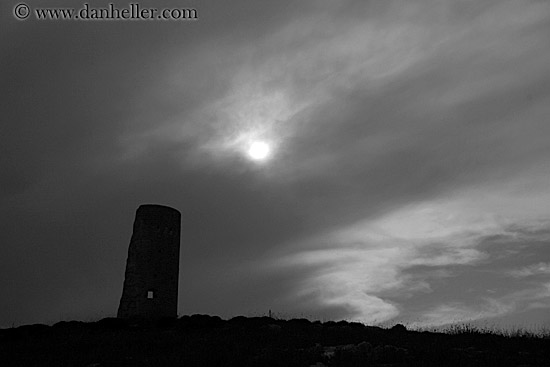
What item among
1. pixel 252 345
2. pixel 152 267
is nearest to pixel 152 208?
pixel 152 267

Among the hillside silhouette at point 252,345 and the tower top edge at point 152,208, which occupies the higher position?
the tower top edge at point 152,208

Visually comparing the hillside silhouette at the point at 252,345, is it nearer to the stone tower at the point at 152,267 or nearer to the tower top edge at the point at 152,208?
the stone tower at the point at 152,267

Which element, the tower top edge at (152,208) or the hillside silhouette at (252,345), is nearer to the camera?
the hillside silhouette at (252,345)

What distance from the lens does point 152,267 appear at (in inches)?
958

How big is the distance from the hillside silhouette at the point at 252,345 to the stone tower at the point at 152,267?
77.0 inches

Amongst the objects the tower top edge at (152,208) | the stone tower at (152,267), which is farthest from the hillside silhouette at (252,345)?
the tower top edge at (152,208)

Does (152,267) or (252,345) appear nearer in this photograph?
(252,345)

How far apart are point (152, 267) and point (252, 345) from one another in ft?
30.3

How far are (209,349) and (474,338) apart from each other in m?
7.43

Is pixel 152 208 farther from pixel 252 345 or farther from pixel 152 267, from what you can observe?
pixel 252 345

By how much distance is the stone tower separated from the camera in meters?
24.1

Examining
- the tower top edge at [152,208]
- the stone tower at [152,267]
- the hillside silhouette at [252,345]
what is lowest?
the hillside silhouette at [252,345]

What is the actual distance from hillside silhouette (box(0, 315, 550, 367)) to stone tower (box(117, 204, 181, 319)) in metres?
1.96

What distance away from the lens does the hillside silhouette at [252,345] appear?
45.7 ft
